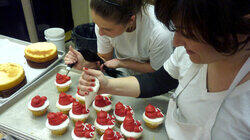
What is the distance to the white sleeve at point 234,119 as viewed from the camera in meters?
0.69

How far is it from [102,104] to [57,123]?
0.29 m

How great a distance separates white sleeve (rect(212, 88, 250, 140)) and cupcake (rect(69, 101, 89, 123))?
716mm

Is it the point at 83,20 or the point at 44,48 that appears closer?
the point at 44,48

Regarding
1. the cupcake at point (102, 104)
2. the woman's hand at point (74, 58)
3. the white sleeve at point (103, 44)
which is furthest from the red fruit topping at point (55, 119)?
the white sleeve at point (103, 44)

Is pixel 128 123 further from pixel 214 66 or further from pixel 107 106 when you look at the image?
pixel 214 66

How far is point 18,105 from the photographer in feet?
4.14

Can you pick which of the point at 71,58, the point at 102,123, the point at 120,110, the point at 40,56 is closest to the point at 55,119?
the point at 102,123

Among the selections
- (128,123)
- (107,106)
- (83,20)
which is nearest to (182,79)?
(128,123)

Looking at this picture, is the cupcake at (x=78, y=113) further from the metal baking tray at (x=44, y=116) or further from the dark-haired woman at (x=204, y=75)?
the dark-haired woman at (x=204, y=75)

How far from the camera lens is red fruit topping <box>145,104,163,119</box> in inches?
45.6

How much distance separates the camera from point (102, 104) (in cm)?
126

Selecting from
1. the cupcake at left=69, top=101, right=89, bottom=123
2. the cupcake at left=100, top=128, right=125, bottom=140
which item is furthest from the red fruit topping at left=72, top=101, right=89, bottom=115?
the cupcake at left=100, top=128, right=125, bottom=140

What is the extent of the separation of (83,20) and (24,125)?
2.48 m

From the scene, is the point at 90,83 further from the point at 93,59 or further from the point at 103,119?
the point at 93,59
